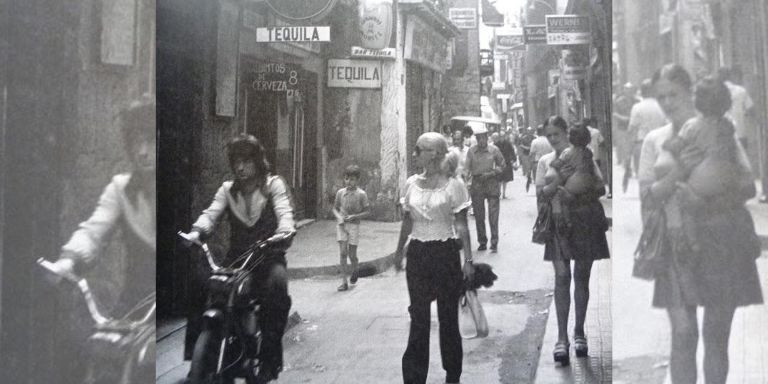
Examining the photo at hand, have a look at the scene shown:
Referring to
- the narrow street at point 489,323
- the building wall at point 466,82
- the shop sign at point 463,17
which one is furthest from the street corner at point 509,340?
the shop sign at point 463,17

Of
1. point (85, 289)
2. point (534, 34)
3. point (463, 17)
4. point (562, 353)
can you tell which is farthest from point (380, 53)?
point (85, 289)

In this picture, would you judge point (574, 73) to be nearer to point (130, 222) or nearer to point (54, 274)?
point (130, 222)

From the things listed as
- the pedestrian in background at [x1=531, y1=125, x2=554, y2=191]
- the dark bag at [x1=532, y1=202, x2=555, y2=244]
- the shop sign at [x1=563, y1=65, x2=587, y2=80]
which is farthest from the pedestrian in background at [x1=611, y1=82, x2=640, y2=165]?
the dark bag at [x1=532, y1=202, x2=555, y2=244]

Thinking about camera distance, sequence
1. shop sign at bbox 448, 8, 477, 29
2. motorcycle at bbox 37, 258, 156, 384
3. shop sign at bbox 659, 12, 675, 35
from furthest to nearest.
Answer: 1. motorcycle at bbox 37, 258, 156, 384
2. shop sign at bbox 448, 8, 477, 29
3. shop sign at bbox 659, 12, 675, 35

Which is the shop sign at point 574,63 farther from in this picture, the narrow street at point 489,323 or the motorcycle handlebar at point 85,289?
the motorcycle handlebar at point 85,289

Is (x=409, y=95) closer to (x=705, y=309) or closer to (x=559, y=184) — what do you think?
(x=559, y=184)

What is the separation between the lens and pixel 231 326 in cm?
411

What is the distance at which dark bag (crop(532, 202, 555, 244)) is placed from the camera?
12.3 ft

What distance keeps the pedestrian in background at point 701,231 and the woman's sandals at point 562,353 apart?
0.42 m

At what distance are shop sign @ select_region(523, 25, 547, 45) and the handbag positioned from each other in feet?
3.42

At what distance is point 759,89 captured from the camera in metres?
3.36

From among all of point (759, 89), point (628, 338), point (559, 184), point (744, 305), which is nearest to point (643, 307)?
point (628, 338)

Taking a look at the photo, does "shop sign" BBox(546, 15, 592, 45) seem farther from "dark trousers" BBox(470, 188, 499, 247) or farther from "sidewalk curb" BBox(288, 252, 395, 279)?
"sidewalk curb" BBox(288, 252, 395, 279)

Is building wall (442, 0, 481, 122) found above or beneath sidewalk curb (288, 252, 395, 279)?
above
